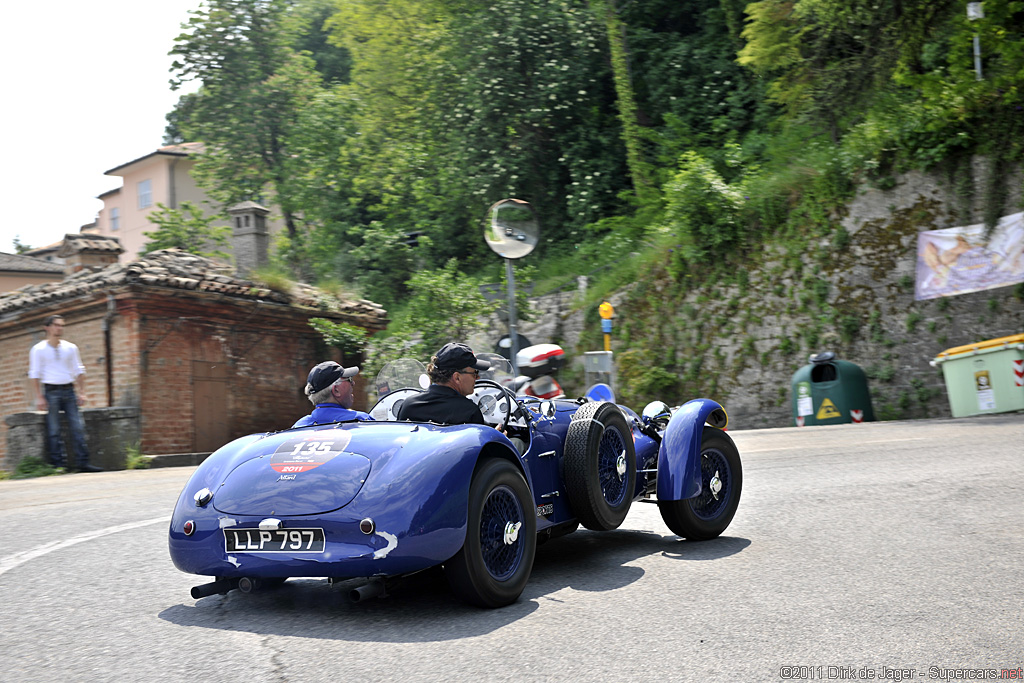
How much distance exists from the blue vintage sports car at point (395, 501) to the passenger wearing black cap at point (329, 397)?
268 mm

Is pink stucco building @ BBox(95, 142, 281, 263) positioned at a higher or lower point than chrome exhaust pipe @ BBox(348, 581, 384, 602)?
higher

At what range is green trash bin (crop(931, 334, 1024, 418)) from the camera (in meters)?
16.5

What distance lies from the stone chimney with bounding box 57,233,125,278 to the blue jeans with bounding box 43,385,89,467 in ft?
34.0

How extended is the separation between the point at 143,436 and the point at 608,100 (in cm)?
2146

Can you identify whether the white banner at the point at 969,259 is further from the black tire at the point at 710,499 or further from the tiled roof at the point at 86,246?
the tiled roof at the point at 86,246

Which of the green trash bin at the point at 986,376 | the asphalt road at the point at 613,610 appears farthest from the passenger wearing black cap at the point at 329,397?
the green trash bin at the point at 986,376

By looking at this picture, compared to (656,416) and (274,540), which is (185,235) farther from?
(274,540)

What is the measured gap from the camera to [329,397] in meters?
5.29

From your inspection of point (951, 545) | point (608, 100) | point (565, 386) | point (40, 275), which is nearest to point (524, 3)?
point (608, 100)

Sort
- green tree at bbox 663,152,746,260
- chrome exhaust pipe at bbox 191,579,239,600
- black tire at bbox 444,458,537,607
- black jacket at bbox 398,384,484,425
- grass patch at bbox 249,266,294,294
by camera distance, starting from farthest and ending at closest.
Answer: green tree at bbox 663,152,746,260 → grass patch at bbox 249,266,294,294 → black jacket at bbox 398,384,484,425 → chrome exhaust pipe at bbox 191,579,239,600 → black tire at bbox 444,458,537,607

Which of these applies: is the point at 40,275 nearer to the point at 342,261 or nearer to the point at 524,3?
the point at 342,261

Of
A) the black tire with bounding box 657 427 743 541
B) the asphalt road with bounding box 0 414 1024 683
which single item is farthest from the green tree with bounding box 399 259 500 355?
the black tire with bounding box 657 427 743 541

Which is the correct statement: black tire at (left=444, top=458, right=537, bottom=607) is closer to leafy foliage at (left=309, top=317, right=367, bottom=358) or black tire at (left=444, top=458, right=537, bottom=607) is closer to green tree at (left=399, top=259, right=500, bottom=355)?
green tree at (left=399, top=259, right=500, bottom=355)

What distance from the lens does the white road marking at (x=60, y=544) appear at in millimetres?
5836
